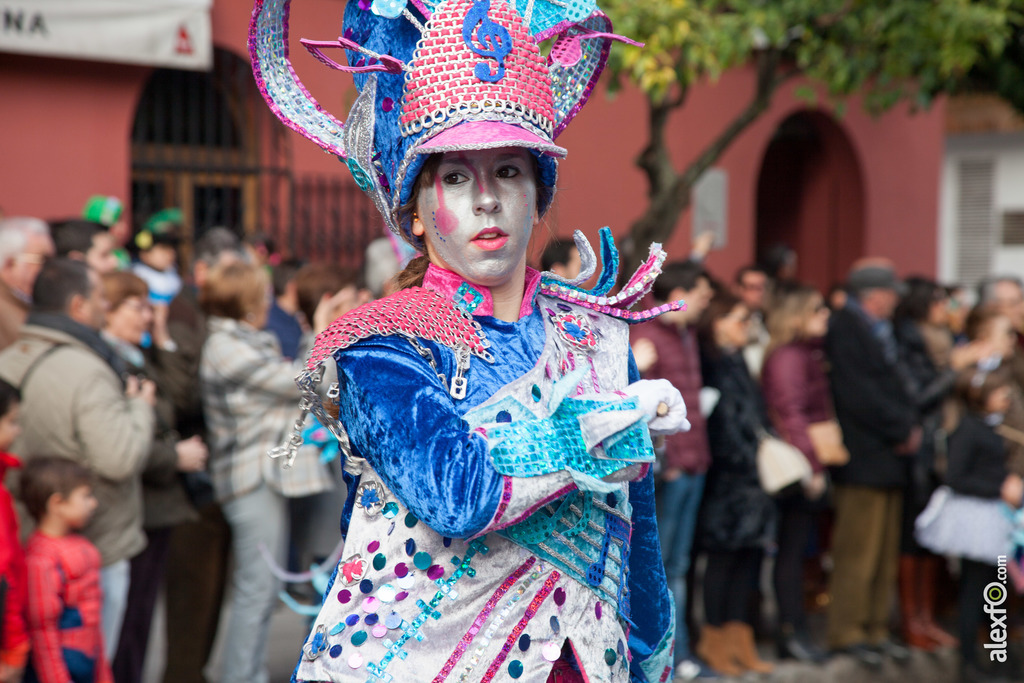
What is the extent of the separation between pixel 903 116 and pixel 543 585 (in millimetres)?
13551

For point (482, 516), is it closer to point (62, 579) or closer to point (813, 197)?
point (62, 579)

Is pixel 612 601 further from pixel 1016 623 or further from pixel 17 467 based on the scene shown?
pixel 1016 623

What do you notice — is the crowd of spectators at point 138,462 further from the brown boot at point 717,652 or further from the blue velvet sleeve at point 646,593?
the blue velvet sleeve at point 646,593

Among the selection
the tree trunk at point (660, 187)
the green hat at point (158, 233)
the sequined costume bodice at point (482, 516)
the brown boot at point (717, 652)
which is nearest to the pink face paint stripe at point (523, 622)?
the sequined costume bodice at point (482, 516)

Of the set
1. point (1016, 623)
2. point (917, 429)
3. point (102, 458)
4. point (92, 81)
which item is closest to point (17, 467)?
point (102, 458)

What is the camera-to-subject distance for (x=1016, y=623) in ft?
24.1

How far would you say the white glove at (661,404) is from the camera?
2078 millimetres

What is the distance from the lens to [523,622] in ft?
7.06

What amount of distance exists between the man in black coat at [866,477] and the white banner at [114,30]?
5245mm

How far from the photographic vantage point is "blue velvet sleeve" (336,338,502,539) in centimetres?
196

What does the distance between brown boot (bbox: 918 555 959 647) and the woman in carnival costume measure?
522 centimetres

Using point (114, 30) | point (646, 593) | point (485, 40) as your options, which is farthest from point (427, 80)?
point (114, 30)

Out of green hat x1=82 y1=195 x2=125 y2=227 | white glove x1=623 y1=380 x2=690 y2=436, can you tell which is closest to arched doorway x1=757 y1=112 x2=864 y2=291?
green hat x1=82 y1=195 x2=125 y2=227

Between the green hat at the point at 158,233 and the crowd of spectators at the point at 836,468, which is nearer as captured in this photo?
the crowd of spectators at the point at 836,468
